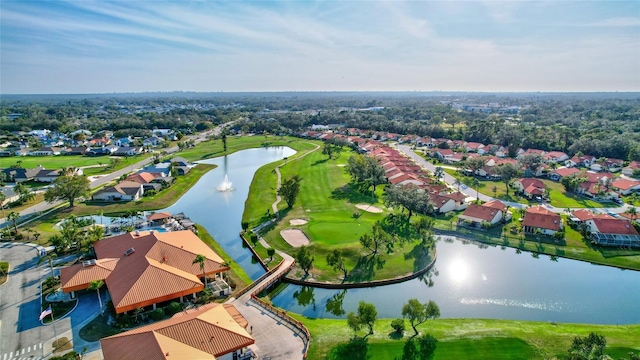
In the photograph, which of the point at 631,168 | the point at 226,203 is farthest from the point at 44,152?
the point at 631,168

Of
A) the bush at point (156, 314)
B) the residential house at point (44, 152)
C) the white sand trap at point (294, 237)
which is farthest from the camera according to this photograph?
the residential house at point (44, 152)

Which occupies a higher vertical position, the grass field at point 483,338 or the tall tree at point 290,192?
the tall tree at point 290,192

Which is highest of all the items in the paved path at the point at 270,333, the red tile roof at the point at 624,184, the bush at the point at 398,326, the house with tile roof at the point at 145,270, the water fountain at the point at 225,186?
the house with tile roof at the point at 145,270

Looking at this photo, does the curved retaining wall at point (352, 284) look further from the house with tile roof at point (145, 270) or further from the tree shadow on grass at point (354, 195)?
the tree shadow on grass at point (354, 195)

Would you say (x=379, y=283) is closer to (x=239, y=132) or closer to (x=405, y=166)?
(x=405, y=166)

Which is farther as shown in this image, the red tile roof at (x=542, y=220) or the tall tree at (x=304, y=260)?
the red tile roof at (x=542, y=220)

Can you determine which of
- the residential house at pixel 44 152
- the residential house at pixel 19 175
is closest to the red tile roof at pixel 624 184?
the residential house at pixel 19 175
